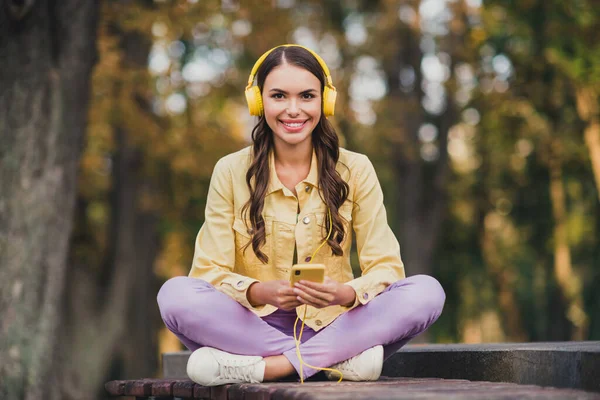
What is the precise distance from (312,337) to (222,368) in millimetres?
455

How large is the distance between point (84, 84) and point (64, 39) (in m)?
0.49

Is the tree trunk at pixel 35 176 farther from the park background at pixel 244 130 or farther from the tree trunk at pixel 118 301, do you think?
the tree trunk at pixel 118 301

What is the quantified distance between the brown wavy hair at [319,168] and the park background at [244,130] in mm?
4211

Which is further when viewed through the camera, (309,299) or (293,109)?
(293,109)

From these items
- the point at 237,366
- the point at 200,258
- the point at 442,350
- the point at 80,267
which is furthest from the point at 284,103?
the point at 80,267

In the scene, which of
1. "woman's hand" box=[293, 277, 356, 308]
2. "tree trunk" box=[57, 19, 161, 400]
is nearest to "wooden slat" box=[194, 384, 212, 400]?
"woman's hand" box=[293, 277, 356, 308]

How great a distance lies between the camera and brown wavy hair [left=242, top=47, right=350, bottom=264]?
505cm

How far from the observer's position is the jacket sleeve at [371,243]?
4848mm

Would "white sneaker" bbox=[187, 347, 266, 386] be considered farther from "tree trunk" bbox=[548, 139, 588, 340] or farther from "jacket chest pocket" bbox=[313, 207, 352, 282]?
"tree trunk" bbox=[548, 139, 588, 340]

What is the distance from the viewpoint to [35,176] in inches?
351

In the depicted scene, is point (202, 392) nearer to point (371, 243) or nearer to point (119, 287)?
point (371, 243)

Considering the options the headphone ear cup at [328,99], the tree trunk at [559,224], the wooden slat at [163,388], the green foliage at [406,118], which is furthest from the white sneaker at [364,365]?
the tree trunk at [559,224]

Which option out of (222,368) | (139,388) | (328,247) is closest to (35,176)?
(139,388)

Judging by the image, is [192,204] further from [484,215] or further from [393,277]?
[393,277]
